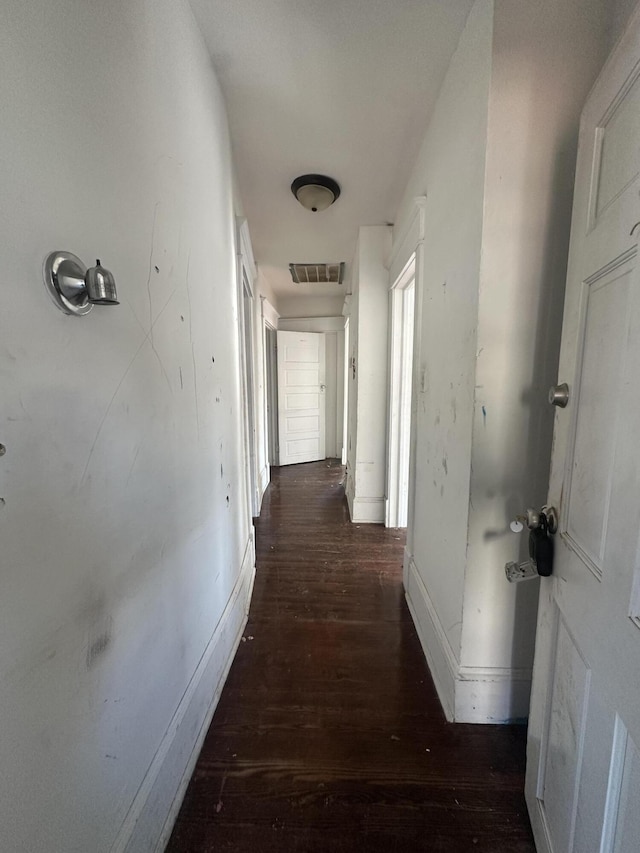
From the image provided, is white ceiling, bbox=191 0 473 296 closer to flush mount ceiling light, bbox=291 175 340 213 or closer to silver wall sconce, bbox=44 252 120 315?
flush mount ceiling light, bbox=291 175 340 213

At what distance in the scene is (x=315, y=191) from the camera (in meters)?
2.00

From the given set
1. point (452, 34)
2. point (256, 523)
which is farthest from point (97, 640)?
point (256, 523)

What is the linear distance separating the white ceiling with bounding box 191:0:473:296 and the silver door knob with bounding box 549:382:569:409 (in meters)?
1.28

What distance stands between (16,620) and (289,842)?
99 cm

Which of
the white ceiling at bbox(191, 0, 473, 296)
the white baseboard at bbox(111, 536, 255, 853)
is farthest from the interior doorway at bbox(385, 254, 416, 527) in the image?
the white baseboard at bbox(111, 536, 255, 853)

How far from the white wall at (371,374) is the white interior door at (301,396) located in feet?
6.19

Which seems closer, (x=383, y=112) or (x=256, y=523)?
(x=383, y=112)

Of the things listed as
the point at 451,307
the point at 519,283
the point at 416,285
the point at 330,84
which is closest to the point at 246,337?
the point at 416,285

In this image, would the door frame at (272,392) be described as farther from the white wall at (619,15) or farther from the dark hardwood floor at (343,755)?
the white wall at (619,15)

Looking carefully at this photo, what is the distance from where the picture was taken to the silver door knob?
744 millimetres

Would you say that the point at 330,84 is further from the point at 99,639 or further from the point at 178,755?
the point at 178,755

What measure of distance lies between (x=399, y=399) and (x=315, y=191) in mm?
1498

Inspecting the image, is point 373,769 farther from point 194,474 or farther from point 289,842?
point 194,474

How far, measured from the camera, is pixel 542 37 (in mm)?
912
